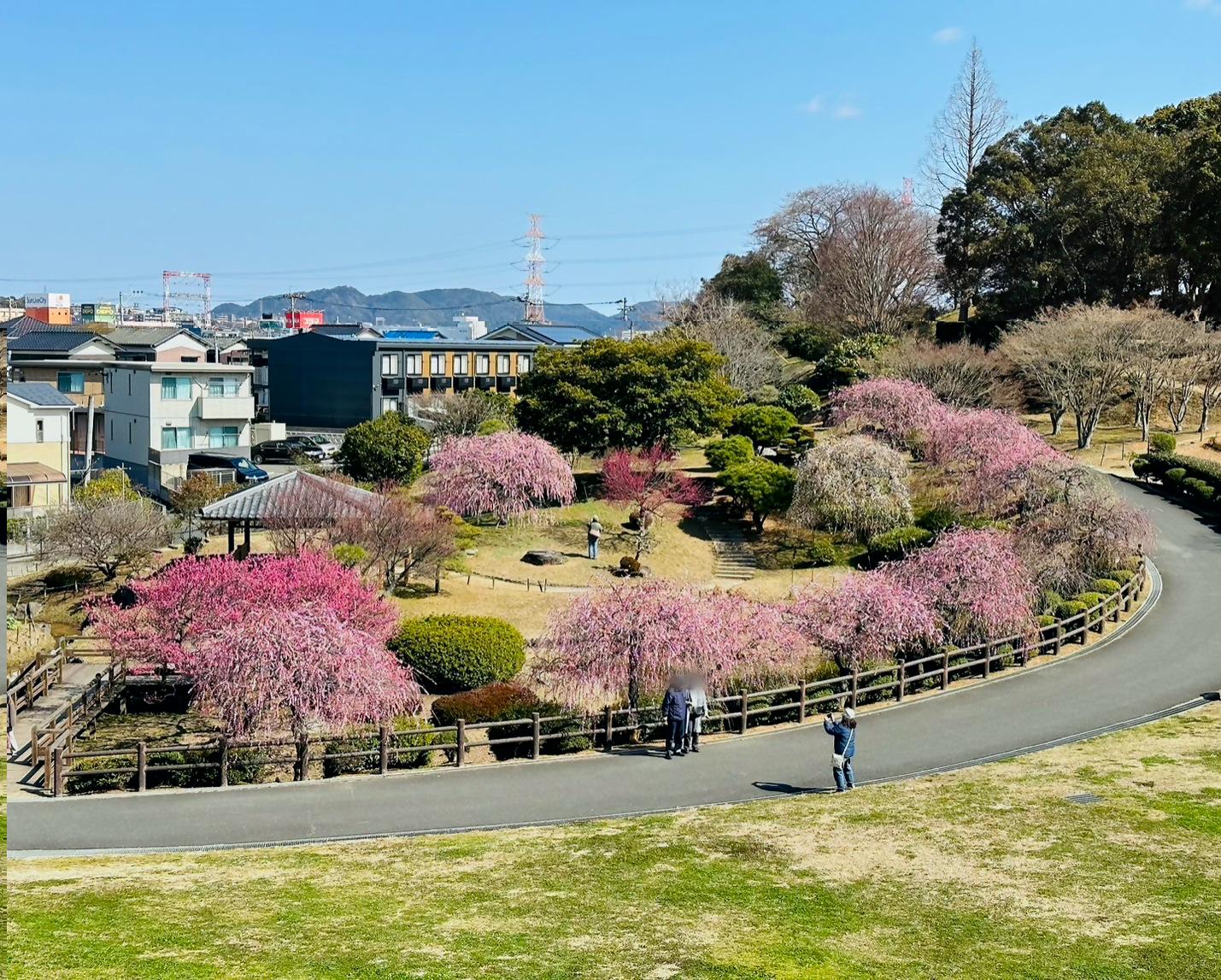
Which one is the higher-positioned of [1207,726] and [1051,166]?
[1051,166]

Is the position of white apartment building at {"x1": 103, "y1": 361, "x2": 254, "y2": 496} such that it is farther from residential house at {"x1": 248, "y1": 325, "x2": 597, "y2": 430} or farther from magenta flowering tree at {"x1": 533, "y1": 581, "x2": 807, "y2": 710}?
magenta flowering tree at {"x1": 533, "y1": 581, "x2": 807, "y2": 710}

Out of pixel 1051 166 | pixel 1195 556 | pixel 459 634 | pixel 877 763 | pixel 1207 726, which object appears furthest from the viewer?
pixel 1051 166

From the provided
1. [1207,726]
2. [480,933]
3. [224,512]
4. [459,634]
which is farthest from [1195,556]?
[480,933]

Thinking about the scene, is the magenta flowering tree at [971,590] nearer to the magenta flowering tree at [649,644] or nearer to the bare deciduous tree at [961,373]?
the magenta flowering tree at [649,644]

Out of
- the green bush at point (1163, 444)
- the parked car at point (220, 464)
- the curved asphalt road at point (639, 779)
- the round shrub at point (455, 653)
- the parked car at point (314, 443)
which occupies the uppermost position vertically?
the green bush at point (1163, 444)

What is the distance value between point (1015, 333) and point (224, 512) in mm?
32897

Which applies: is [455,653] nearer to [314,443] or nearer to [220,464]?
[220,464]

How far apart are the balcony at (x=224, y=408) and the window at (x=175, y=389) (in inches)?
23.9

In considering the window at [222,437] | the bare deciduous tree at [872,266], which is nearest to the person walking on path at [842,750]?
the window at [222,437]

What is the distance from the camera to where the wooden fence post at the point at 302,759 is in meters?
17.2

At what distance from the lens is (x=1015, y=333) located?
4828 cm

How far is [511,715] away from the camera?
65.3ft

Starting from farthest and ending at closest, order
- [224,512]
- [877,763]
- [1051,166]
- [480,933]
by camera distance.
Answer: [1051,166] → [224,512] → [877,763] → [480,933]

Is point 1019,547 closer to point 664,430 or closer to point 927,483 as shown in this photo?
point 927,483
